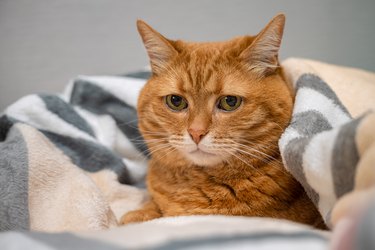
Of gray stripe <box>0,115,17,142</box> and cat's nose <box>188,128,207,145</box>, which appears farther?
gray stripe <box>0,115,17,142</box>

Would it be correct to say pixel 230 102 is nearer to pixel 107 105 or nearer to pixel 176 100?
pixel 176 100

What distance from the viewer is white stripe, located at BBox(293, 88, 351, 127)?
1163 mm

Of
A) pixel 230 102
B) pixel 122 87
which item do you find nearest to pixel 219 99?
pixel 230 102

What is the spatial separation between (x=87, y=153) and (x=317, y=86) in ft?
3.12

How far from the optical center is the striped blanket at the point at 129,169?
67 centimetres

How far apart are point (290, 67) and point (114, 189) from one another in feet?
2.78

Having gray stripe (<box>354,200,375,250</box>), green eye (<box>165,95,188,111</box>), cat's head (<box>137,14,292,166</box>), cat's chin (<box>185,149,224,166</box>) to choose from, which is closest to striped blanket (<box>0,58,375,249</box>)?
gray stripe (<box>354,200,375,250</box>)

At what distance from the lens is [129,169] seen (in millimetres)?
1691

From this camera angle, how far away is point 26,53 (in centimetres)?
212

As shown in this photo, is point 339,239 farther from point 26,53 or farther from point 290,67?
point 26,53

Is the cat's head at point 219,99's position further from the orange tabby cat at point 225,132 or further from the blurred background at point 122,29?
the blurred background at point 122,29

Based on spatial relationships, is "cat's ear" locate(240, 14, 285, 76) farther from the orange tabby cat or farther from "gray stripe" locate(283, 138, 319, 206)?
"gray stripe" locate(283, 138, 319, 206)

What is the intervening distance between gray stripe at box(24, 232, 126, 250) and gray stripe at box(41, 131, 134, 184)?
817 mm

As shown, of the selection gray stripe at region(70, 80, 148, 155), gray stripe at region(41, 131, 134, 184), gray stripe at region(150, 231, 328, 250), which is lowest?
gray stripe at region(41, 131, 134, 184)
